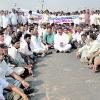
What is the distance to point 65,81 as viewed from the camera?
8164mm

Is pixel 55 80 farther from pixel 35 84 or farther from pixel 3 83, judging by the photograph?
pixel 3 83

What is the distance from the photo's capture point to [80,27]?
1523 cm

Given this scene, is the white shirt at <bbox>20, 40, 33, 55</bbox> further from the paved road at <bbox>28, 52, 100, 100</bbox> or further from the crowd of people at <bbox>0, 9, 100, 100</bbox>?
the paved road at <bbox>28, 52, 100, 100</bbox>

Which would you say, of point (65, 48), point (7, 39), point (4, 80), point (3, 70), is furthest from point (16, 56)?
point (65, 48)

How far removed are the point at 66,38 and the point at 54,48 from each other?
64cm

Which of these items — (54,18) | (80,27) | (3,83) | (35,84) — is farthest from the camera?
(54,18)

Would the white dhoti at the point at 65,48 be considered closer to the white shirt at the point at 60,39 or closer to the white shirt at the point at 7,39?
the white shirt at the point at 60,39

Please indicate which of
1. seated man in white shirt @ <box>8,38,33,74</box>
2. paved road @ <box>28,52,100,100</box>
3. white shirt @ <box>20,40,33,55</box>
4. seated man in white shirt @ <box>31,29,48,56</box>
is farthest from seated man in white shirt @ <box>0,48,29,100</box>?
seated man in white shirt @ <box>31,29,48,56</box>

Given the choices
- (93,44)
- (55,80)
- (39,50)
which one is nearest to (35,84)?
(55,80)

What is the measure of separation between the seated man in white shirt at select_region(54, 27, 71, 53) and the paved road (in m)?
2.00

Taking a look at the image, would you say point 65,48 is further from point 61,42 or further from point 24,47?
point 24,47

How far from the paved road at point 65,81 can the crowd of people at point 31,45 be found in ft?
1.05

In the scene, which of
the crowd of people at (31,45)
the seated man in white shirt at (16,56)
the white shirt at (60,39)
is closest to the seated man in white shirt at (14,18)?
the crowd of people at (31,45)

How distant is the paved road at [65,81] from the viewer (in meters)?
6.97
